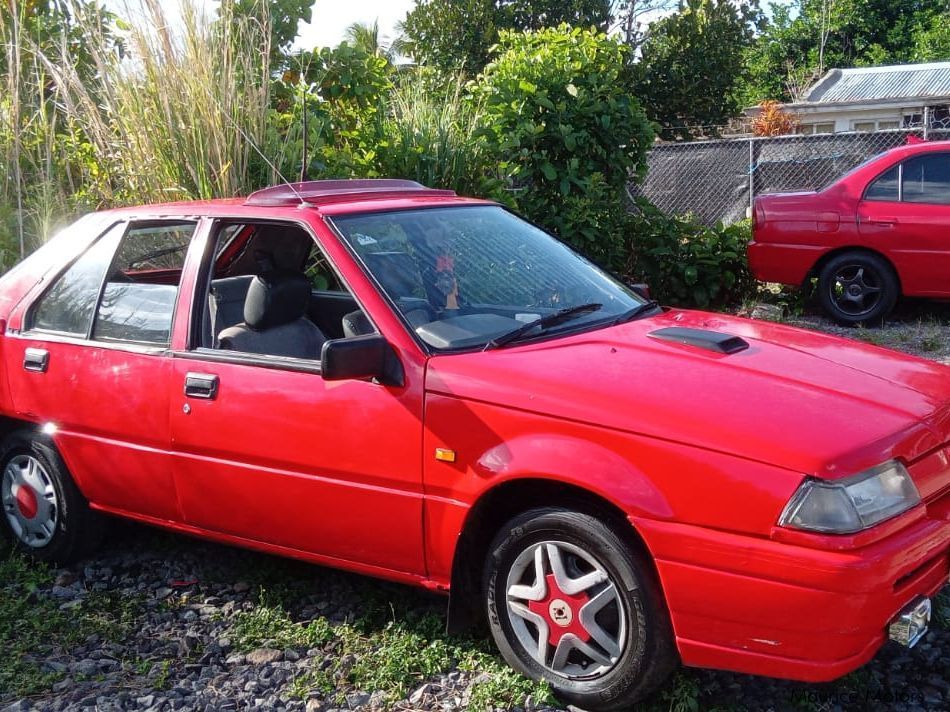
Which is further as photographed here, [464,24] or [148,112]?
[464,24]

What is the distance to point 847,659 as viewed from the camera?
8.82 feet

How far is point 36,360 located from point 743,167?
12.4 meters

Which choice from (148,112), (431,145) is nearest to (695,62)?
(431,145)

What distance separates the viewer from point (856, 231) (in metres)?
8.71

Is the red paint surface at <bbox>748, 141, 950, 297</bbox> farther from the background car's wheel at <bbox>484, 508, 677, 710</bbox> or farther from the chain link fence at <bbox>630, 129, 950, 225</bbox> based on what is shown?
the background car's wheel at <bbox>484, 508, 677, 710</bbox>

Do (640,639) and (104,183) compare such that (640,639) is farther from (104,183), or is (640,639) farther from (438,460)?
(104,183)

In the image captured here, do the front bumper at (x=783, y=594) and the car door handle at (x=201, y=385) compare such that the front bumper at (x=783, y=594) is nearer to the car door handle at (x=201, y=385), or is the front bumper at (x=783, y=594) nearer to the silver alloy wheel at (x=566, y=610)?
the silver alloy wheel at (x=566, y=610)

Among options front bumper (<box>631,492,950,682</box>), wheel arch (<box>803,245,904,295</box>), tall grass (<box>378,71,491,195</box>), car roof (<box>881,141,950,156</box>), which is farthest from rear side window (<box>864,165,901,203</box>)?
front bumper (<box>631,492,950,682</box>)

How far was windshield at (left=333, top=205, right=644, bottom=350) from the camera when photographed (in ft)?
11.6

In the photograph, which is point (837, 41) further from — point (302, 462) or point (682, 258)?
point (302, 462)

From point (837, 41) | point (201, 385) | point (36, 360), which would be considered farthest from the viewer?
point (837, 41)

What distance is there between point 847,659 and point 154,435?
8.39 ft

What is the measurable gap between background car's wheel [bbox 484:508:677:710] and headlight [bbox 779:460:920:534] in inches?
18.9

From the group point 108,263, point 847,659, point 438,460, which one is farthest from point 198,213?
point 847,659
